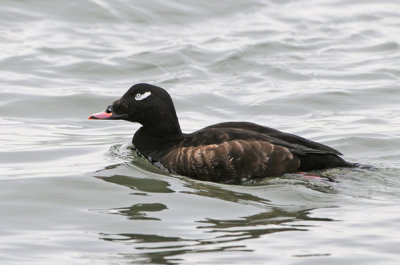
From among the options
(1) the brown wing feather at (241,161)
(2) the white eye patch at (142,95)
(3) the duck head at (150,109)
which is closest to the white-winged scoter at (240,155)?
(1) the brown wing feather at (241,161)

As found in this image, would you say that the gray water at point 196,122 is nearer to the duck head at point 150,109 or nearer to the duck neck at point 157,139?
the duck neck at point 157,139

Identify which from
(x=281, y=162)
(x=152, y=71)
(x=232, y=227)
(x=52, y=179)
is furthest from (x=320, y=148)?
(x=152, y=71)

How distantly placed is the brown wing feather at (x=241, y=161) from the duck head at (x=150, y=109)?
2.58ft

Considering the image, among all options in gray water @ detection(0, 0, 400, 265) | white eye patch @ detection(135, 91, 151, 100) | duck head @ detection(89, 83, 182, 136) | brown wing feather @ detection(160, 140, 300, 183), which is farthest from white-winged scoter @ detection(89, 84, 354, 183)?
white eye patch @ detection(135, 91, 151, 100)

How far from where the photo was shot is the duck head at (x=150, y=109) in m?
8.66

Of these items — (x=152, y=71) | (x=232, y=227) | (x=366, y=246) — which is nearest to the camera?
(x=366, y=246)

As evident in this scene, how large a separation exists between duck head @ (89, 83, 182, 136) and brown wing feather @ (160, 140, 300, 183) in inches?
30.9

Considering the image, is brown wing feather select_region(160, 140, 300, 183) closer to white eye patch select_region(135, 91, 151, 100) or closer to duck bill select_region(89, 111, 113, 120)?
white eye patch select_region(135, 91, 151, 100)

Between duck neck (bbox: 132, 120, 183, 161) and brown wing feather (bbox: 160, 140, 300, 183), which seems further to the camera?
duck neck (bbox: 132, 120, 183, 161)

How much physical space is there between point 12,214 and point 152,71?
25.3ft

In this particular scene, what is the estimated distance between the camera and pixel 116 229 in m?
6.51

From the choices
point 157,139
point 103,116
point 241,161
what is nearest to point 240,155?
point 241,161

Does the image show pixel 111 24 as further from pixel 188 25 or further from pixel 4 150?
pixel 4 150

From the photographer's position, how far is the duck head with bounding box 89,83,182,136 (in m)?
8.66
